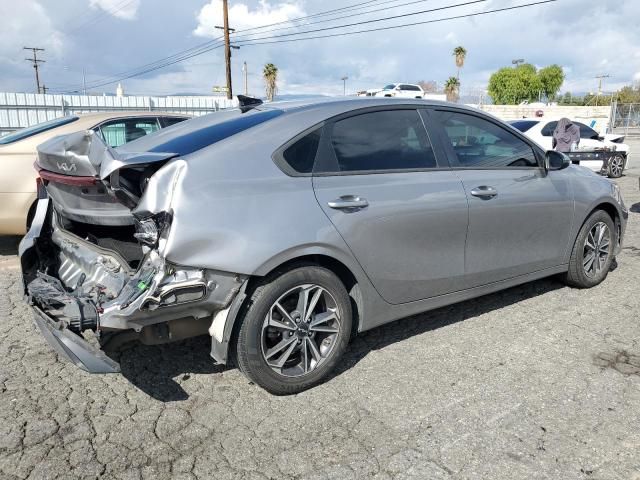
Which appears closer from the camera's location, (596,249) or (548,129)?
(596,249)

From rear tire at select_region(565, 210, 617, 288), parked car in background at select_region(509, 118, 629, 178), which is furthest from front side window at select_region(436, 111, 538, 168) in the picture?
parked car in background at select_region(509, 118, 629, 178)

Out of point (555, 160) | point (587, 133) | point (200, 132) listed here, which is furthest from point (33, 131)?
point (587, 133)

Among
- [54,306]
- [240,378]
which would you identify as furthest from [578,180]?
[54,306]

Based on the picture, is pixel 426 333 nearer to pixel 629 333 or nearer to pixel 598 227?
pixel 629 333

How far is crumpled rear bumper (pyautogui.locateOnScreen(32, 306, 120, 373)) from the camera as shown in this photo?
259cm

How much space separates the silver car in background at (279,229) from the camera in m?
2.70

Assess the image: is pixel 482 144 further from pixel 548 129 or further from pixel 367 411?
pixel 548 129

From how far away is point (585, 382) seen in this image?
3.26 m

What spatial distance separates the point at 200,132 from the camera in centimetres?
324

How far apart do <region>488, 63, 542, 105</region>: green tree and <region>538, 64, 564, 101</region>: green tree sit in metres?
1.46

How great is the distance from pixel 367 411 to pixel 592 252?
3009 millimetres

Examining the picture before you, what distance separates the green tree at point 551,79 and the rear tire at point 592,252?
76605 millimetres

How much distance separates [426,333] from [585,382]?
112 cm

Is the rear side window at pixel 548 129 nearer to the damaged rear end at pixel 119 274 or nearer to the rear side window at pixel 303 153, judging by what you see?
the rear side window at pixel 303 153
